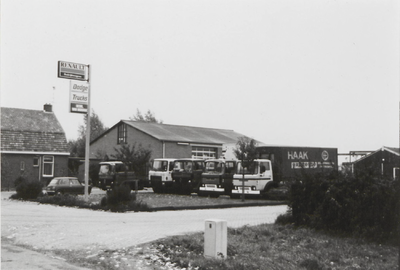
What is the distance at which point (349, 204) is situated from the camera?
434 inches

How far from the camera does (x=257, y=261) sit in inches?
337

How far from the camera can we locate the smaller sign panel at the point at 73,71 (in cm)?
2195

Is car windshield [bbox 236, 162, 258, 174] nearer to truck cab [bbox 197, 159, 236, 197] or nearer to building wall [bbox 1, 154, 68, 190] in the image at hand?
truck cab [bbox 197, 159, 236, 197]

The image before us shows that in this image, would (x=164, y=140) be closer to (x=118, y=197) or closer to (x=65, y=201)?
(x=65, y=201)

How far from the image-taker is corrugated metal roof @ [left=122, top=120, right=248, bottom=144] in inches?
1797

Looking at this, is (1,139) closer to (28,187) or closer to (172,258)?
(28,187)

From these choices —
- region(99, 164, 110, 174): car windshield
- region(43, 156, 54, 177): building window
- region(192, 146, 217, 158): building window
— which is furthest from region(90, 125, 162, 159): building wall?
region(99, 164, 110, 174): car windshield

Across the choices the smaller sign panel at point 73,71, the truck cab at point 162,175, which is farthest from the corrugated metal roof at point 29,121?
the smaller sign panel at point 73,71

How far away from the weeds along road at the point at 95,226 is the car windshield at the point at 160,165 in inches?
429

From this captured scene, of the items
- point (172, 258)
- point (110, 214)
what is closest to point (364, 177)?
point (172, 258)

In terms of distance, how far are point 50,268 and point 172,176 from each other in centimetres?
2017

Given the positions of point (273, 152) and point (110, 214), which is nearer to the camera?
point (110, 214)

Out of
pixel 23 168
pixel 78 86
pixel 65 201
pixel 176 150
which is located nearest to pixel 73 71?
pixel 78 86

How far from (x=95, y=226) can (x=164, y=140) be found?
97.8 feet
